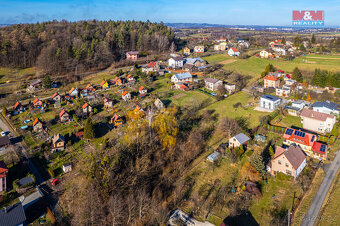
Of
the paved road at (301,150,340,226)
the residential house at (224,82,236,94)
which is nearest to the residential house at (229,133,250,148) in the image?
the paved road at (301,150,340,226)

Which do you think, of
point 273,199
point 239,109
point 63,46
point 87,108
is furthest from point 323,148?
point 63,46

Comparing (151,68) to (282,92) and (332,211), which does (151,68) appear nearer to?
(282,92)

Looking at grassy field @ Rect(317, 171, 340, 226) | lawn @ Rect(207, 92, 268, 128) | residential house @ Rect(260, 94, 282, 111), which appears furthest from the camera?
residential house @ Rect(260, 94, 282, 111)

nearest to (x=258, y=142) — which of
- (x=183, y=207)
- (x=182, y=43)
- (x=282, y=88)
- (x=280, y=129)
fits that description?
(x=280, y=129)

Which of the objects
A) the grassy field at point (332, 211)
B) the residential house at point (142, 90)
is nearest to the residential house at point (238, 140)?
the grassy field at point (332, 211)

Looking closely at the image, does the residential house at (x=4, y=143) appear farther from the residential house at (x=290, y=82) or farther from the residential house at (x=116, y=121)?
the residential house at (x=290, y=82)

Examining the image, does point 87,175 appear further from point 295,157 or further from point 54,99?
point 54,99

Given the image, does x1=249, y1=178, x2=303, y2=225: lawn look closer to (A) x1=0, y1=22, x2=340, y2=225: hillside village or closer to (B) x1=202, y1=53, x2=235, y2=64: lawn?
(A) x1=0, y1=22, x2=340, y2=225: hillside village
